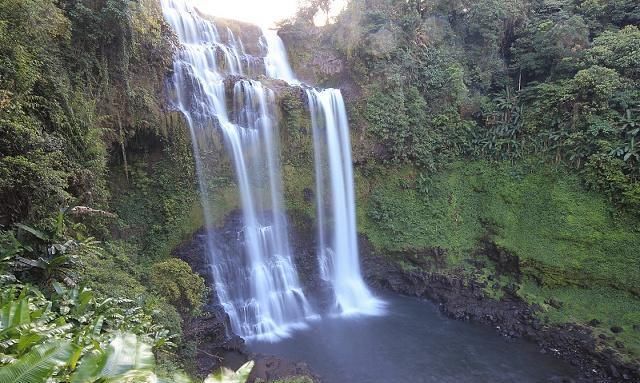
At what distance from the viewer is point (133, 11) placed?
11.7 m

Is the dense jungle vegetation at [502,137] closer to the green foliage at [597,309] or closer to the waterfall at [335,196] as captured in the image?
the green foliage at [597,309]

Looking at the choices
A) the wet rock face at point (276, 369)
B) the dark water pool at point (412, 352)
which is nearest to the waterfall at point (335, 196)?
the dark water pool at point (412, 352)

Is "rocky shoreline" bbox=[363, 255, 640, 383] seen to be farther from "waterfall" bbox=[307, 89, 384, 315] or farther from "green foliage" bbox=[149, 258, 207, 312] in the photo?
"green foliage" bbox=[149, 258, 207, 312]

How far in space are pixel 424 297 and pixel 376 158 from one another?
619 centimetres

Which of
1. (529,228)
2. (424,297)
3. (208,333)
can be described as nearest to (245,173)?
(208,333)

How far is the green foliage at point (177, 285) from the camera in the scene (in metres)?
10.5

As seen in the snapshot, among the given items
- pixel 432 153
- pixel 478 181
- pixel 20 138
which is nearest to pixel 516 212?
pixel 478 181

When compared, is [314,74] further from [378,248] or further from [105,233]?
[105,233]

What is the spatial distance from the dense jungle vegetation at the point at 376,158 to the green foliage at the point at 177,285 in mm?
55

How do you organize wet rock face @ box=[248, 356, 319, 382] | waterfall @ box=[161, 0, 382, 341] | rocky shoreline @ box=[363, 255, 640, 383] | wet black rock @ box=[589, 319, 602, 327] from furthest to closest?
waterfall @ box=[161, 0, 382, 341]
wet black rock @ box=[589, 319, 602, 327]
rocky shoreline @ box=[363, 255, 640, 383]
wet rock face @ box=[248, 356, 319, 382]

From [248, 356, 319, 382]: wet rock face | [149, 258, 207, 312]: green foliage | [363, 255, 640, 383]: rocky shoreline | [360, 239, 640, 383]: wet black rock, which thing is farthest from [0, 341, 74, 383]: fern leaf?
[363, 255, 640, 383]: rocky shoreline

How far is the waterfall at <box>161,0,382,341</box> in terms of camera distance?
561 inches

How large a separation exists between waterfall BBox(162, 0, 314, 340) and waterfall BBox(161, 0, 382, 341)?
0.12 ft

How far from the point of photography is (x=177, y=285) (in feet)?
35.2
